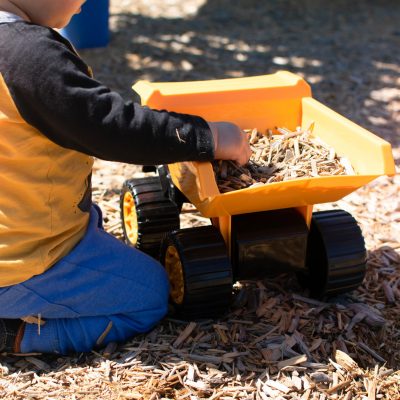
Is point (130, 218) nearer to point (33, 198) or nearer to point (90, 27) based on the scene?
point (33, 198)

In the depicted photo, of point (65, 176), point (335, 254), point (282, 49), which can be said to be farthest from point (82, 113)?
point (282, 49)

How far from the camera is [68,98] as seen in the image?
1.60 metres

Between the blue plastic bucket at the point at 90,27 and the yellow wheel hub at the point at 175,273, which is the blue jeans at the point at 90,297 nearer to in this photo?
the yellow wheel hub at the point at 175,273

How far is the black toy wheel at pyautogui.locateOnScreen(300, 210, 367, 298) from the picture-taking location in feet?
6.89

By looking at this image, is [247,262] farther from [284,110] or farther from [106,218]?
[106,218]

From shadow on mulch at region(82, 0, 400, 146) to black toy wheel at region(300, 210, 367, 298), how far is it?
1.61 metres

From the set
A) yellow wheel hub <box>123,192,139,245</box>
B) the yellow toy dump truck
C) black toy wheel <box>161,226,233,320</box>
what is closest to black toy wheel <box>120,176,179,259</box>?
yellow wheel hub <box>123,192,139,245</box>

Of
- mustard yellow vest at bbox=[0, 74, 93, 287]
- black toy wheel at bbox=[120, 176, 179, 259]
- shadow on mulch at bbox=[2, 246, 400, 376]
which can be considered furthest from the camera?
black toy wheel at bbox=[120, 176, 179, 259]

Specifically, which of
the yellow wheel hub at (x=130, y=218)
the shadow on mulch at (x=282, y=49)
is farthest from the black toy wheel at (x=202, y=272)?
the shadow on mulch at (x=282, y=49)

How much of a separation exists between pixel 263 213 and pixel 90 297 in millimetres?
603

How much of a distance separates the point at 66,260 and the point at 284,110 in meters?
0.96

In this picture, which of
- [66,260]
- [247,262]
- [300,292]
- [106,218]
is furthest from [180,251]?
[106,218]

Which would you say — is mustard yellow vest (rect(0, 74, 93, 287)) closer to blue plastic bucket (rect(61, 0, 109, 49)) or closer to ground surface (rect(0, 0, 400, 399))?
ground surface (rect(0, 0, 400, 399))

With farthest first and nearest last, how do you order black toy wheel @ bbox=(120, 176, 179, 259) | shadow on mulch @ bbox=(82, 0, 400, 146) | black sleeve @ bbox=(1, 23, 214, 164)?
shadow on mulch @ bbox=(82, 0, 400, 146)
black toy wheel @ bbox=(120, 176, 179, 259)
black sleeve @ bbox=(1, 23, 214, 164)
